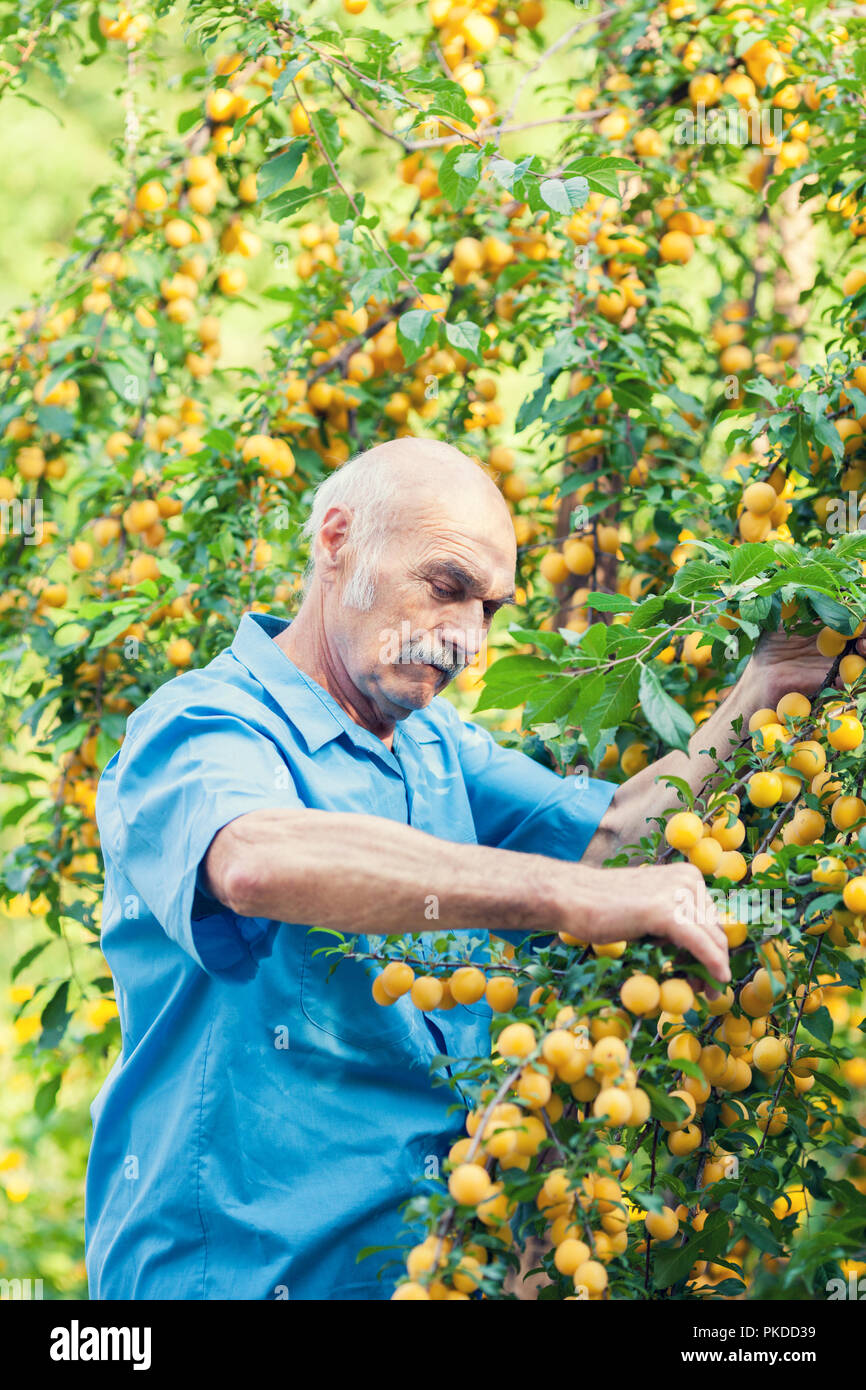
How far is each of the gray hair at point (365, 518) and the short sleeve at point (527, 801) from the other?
41 cm

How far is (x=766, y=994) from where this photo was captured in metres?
1.34

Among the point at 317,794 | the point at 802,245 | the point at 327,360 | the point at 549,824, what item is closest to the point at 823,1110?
the point at 549,824

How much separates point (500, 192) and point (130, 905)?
1.68 metres

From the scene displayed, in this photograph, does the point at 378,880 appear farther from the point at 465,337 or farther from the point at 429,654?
the point at 465,337

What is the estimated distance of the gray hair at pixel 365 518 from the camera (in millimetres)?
1691

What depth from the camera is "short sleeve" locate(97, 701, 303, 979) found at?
131cm

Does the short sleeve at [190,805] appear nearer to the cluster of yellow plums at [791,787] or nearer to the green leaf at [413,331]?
the cluster of yellow plums at [791,787]

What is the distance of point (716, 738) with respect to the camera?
170 cm

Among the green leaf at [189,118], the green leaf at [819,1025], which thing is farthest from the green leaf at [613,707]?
the green leaf at [189,118]

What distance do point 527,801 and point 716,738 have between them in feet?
1.16

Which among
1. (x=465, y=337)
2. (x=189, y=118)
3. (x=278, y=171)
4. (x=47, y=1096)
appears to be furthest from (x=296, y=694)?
(x=189, y=118)

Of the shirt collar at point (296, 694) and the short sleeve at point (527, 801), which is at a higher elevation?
the shirt collar at point (296, 694)
